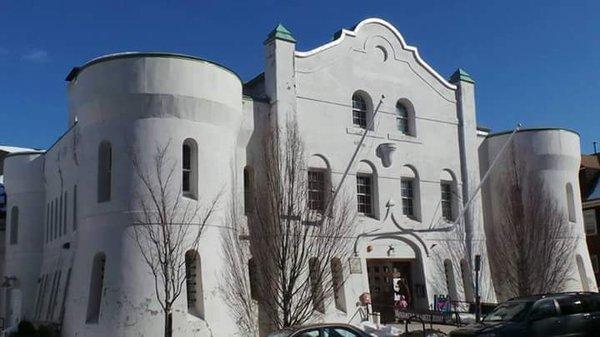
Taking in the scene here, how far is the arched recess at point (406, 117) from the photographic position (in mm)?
30781

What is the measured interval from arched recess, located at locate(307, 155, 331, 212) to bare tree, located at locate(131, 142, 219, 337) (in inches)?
198

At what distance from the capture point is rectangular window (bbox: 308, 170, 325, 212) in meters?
27.0

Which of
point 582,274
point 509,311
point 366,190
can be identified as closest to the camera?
point 509,311

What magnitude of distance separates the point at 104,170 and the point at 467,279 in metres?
16.5

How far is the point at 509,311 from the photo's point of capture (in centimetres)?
1892

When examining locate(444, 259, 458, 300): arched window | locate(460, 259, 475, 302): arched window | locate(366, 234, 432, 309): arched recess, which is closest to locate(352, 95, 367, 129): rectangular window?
locate(366, 234, 432, 309): arched recess

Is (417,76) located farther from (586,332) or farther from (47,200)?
(47,200)

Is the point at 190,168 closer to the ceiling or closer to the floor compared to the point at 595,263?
closer to the ceiling

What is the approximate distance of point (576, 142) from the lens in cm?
3453

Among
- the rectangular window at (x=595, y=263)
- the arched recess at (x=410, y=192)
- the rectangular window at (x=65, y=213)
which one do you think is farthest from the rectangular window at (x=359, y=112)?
the rectangular window at (x=595, y=263)

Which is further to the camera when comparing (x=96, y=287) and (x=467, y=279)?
(x=467, y=279)

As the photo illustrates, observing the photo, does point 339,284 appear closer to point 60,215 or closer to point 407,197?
point 407,197

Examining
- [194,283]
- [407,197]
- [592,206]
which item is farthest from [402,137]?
[592,206]

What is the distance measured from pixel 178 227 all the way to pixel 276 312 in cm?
421
